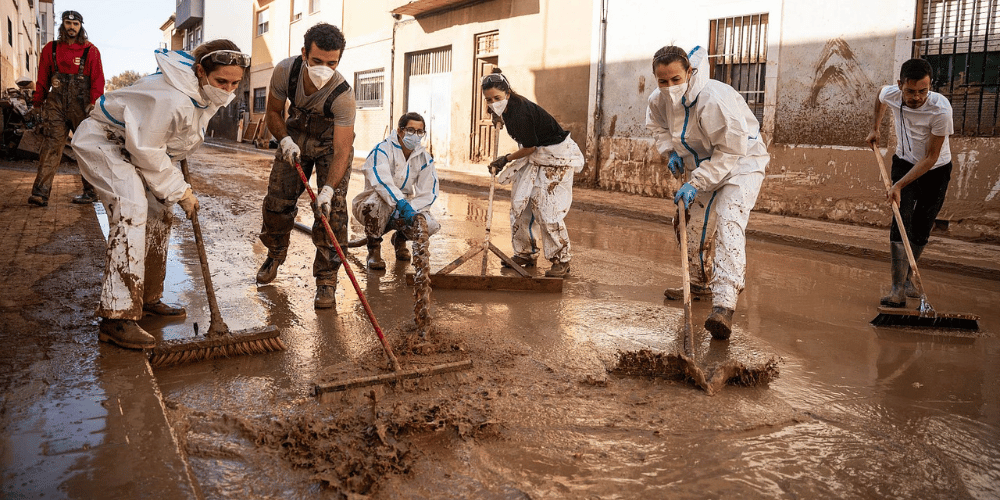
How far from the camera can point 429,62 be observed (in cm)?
1948

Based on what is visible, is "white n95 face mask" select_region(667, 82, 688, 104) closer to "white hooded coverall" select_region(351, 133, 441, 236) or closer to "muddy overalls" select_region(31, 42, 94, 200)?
"white hooded coverall" select_region(351, 133, 441, 236)

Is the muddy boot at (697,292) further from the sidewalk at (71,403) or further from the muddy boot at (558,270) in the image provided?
the sidewalk at (71,403)

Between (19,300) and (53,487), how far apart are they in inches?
97.6

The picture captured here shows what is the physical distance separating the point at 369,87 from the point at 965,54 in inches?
675

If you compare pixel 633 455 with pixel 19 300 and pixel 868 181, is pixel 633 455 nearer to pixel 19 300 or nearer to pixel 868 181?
pixel 19 300

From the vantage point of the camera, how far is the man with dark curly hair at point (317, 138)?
4.47 meters

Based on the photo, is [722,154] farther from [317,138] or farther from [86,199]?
[86,199]

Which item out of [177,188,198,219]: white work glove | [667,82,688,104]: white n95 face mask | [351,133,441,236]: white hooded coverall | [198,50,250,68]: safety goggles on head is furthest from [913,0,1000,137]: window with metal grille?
[177,188,198,219]: white work glove

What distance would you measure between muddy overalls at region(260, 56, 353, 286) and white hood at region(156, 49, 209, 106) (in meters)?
0.99

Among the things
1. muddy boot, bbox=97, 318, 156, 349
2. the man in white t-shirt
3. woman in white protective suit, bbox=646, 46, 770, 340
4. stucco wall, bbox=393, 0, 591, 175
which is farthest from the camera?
stucco wall, bbox=393, 0, 591, 175

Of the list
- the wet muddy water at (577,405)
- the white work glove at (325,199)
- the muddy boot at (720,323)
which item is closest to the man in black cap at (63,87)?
the wet muddy water at (577,405)

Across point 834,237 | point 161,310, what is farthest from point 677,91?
point 834,237

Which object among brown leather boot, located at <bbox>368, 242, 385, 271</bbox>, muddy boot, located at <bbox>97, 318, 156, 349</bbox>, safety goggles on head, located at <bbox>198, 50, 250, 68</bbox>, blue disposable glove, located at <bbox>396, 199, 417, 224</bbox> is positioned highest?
safety goggles on head, located at <bbox>198, 50, 250, 68</bbox>

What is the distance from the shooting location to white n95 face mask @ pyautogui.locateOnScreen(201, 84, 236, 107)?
3682 mm
